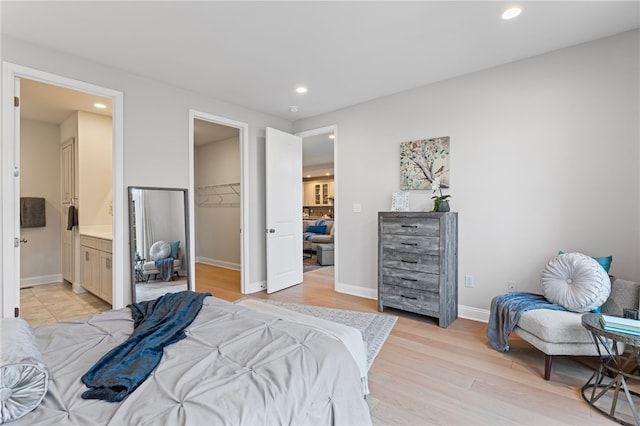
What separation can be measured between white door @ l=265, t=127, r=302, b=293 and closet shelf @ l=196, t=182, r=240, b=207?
5.80 feet

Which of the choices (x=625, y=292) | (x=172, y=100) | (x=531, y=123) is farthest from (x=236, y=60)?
(x=625, y=292)

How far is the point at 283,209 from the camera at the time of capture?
4.48 metres

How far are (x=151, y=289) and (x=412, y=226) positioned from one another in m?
2.94

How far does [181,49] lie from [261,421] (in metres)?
2.91

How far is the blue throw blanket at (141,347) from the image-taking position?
105 centimetres

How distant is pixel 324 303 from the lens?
3.82 meters

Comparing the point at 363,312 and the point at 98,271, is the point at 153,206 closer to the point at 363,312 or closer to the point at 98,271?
the point at 98,271

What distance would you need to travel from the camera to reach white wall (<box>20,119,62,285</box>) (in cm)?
479

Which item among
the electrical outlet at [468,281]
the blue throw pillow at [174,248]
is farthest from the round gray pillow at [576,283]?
the blue throw pillow at [174,248]

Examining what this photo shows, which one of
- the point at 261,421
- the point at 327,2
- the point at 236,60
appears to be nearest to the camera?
the point at 261,421

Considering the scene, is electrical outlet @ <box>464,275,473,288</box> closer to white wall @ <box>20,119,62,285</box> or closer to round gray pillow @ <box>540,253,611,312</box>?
round gray pillow @ <box>540,253,611,312</box>

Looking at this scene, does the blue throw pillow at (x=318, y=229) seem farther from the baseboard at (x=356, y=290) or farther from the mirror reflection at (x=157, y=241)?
the mirror reflection at (x=157, y=241)

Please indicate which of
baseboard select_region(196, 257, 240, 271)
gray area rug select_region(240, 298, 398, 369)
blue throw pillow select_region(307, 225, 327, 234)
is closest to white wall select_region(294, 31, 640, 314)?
gray area rug select_region(240, 298, 398, 369)

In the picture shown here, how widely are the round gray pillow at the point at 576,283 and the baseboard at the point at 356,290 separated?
1.96 metres
